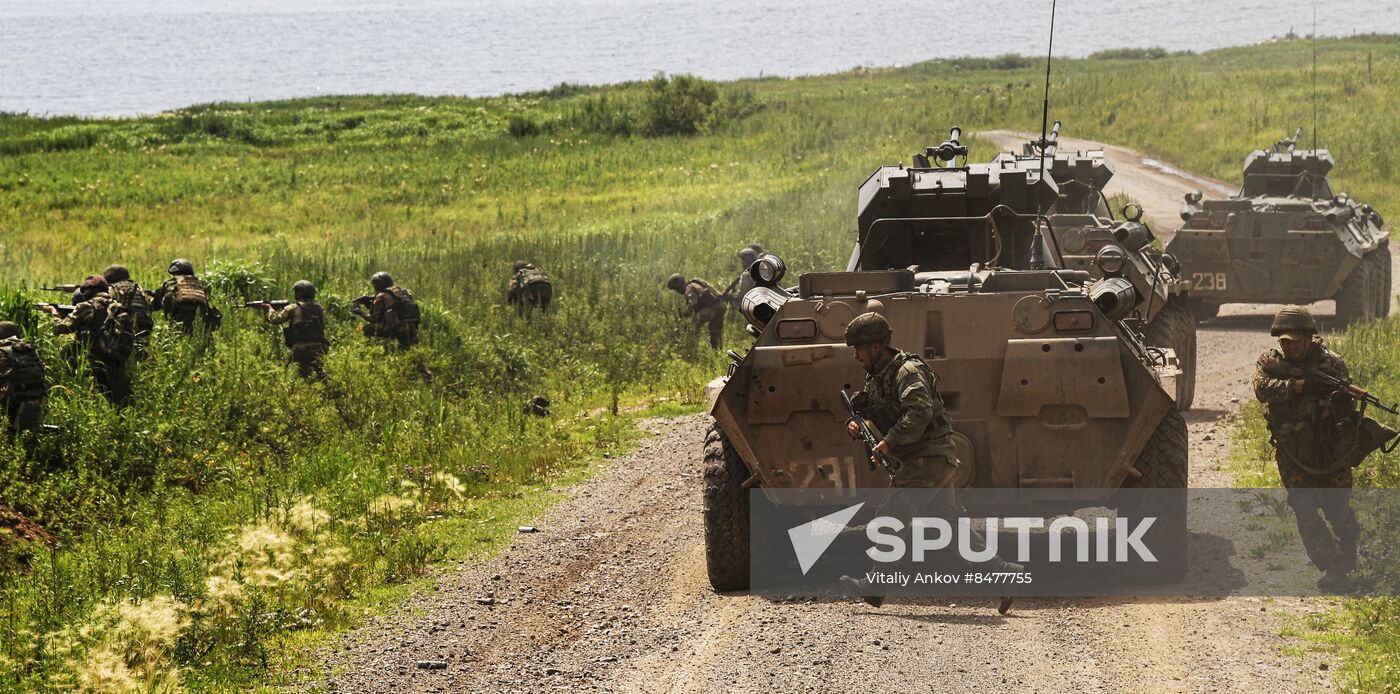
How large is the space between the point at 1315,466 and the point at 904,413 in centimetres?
251

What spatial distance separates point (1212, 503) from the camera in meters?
10.6

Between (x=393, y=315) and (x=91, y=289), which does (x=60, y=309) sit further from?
(x=393, y=315)

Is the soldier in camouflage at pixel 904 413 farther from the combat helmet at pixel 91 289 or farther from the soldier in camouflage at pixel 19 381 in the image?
the combat helmet at pixel 91 289

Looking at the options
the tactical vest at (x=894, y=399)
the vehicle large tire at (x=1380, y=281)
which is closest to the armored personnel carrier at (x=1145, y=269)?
the tactical vest at (x=894, y=399)

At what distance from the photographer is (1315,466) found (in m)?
8.62

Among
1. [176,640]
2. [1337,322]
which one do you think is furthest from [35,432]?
[1337,322]

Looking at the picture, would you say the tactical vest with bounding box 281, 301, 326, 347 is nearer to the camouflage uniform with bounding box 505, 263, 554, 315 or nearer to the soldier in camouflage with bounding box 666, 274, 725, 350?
the camouflage uniform with bounding box 505, 263, 554, 315

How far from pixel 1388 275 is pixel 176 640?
16650mm

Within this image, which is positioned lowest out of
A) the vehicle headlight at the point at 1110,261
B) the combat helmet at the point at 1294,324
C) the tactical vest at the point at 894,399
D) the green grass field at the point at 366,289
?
the green grass field at the point at 366,289

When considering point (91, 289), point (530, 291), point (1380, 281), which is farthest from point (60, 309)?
point (1380, 281)

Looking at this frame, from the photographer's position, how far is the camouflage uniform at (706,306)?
18.6m

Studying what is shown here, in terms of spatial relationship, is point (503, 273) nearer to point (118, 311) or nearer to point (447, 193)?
point (118, 311)

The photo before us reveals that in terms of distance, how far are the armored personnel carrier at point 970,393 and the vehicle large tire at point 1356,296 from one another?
11208 mm

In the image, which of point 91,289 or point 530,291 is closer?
point 91,289
